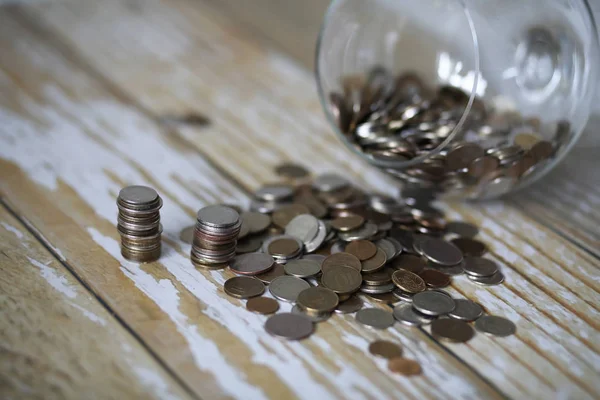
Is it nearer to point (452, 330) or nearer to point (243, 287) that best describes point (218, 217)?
point (243, 287)

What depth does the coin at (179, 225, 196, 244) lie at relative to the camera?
1.18 m

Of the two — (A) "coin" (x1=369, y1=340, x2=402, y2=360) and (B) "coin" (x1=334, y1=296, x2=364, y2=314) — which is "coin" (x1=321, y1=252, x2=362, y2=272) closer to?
(B) "coin" (x1=334, y1=296, x2=364, y2=314)

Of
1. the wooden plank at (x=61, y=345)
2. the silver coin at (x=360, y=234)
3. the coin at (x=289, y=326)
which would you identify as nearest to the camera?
the wooden plank at (x=61, y=345)

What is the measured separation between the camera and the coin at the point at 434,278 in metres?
1.10

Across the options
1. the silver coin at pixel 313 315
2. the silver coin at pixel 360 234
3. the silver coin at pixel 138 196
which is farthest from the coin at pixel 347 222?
the silver coin at pixel 138 196

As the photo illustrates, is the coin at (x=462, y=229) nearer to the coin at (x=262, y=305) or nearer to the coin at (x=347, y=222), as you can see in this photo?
the coin at (x=347, y=222)

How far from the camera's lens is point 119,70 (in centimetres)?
181

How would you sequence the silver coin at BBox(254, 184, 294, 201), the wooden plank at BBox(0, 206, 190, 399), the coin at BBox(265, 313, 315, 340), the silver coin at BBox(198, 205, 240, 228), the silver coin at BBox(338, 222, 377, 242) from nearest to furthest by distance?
the wooden plank at BBox(0, 206, 190, 399) → the coin at BBox(265, 313, 315, 340) → the silver coin at BBox(198, 205, 240, 228) → the silver coin at BBox(338, 222, 377, 242) → the silver coin at BBox(254, 184, 294, 201)

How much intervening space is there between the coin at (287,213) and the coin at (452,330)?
13.6 inches

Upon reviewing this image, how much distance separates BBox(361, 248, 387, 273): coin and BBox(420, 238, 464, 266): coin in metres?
0.08

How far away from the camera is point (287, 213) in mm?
1257

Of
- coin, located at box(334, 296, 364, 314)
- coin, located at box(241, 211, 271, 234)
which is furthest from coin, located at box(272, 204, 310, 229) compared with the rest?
coin, located at box(334, 296, 364, 314)

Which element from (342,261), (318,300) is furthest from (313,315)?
(342,261)

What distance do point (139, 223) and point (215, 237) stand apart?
4.7 inches
